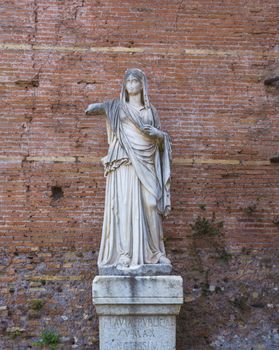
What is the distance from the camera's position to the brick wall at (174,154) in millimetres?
9539

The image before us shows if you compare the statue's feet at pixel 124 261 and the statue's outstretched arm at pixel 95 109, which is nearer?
the statue's feet at pixel 124 261

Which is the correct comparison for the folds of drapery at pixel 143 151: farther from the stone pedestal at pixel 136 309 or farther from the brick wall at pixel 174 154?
the brick wall at pixel 174 154

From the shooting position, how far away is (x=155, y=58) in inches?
409

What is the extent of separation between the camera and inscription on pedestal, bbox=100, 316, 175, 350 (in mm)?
7992

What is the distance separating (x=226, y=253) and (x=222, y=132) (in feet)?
5.71

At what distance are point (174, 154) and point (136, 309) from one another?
9.11 ft

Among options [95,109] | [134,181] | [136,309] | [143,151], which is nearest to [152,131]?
[143,151]

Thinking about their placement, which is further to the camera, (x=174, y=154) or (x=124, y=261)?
(x=174, y=154)

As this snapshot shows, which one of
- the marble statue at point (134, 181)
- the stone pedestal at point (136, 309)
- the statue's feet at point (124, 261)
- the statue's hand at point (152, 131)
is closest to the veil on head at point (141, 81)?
the marble statue at point (134, 181)

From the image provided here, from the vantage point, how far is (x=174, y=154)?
10.1 m

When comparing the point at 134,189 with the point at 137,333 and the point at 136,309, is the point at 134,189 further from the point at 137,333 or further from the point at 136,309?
the point at 137,333

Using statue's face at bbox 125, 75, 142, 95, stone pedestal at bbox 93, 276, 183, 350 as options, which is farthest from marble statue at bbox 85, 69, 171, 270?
stone pedestal at bbox 93, 276, 183, 350

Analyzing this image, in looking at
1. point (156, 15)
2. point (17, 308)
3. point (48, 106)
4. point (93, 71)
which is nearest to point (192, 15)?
point (156, 15)

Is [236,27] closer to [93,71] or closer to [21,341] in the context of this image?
[93,71]
